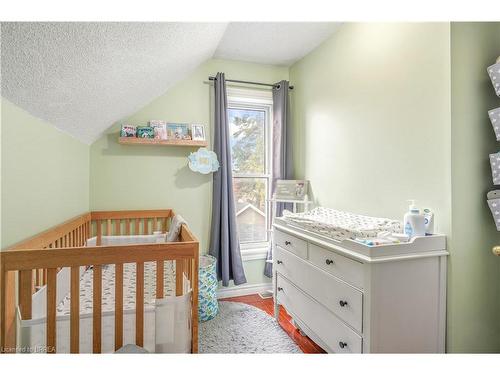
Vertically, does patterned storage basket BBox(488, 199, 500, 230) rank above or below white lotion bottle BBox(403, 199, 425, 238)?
above

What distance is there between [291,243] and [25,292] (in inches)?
56.5

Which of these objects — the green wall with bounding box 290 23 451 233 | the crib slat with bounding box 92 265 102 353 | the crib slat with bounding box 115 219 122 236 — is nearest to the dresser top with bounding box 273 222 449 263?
the green wall with bounding box 290 23 451 233

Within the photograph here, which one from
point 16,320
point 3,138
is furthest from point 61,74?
point 16,320

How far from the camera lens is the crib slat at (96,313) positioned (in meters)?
1.08

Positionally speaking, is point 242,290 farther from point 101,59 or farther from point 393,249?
point 101,59

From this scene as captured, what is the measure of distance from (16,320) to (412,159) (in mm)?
2085

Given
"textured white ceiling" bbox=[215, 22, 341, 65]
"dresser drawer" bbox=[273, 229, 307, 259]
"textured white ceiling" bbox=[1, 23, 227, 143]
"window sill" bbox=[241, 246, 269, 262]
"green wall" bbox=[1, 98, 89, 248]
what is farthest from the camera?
"window sill" bbox=[241, 246, 269, 262]

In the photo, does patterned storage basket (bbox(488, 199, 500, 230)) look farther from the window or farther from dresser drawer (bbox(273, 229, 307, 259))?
the window

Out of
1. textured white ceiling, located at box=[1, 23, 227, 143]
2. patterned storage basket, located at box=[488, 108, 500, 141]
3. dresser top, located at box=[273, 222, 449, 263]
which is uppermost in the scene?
textured white ceiling, located at box=[1, 23, 227, 143]

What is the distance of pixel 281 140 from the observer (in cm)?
274

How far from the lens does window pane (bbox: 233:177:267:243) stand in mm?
2859

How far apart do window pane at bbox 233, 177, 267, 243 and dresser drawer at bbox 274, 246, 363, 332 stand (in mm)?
911

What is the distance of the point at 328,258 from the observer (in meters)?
1.50

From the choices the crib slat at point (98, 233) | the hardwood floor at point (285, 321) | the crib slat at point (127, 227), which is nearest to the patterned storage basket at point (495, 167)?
the hardwood floor at point (285, 321)
